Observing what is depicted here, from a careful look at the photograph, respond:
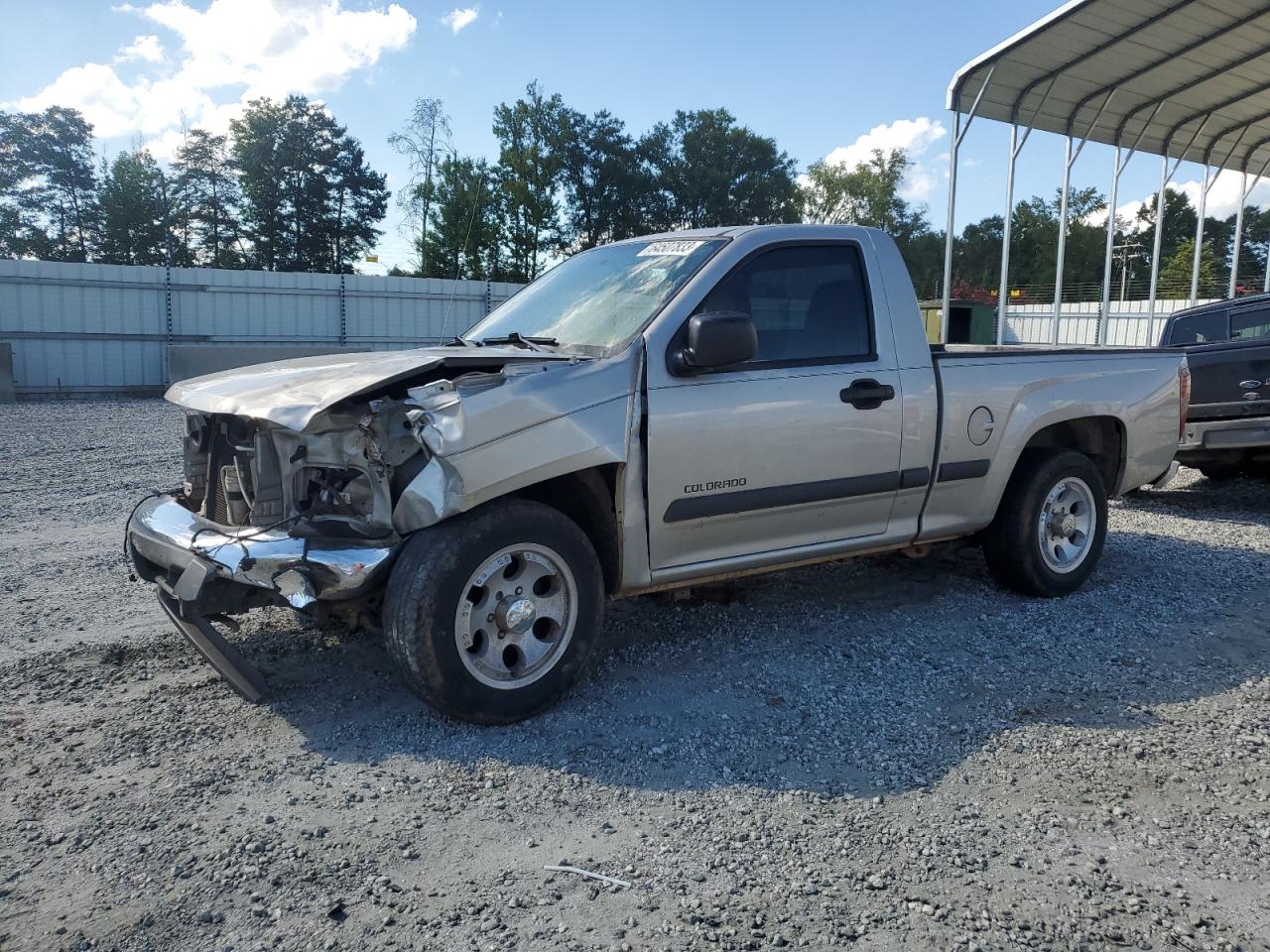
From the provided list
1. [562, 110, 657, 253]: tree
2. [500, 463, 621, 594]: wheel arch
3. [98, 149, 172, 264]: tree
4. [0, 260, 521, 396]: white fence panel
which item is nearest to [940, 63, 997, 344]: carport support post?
[0, 260, 521, 396]: white fence panel

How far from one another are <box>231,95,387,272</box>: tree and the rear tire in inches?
1612

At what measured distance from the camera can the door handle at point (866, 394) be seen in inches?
179

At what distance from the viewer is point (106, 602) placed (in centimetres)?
519

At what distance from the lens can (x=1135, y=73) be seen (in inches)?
616

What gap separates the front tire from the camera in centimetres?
347

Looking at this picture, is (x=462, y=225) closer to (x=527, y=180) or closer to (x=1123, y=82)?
(x=527, y=180)

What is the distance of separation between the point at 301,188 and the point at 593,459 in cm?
4319

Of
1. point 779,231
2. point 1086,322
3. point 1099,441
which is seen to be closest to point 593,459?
point 779,231

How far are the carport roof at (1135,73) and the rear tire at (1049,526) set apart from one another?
10.3 m

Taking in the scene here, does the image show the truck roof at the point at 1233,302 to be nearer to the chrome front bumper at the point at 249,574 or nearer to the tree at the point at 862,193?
the chrome front bumper at the point at 249,574

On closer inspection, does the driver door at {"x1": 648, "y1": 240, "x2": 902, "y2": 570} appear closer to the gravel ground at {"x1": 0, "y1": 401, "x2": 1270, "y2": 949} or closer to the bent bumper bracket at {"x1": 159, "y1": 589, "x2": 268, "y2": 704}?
the gravel ground at {"x1": 0, "y1": 401, "x2": 1270, "y2": 949}

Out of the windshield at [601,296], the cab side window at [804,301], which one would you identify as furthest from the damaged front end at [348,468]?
the cab side window at [804,301]

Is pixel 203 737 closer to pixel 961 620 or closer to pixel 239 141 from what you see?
pixel 961 620

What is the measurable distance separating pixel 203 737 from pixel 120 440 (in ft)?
30.1
